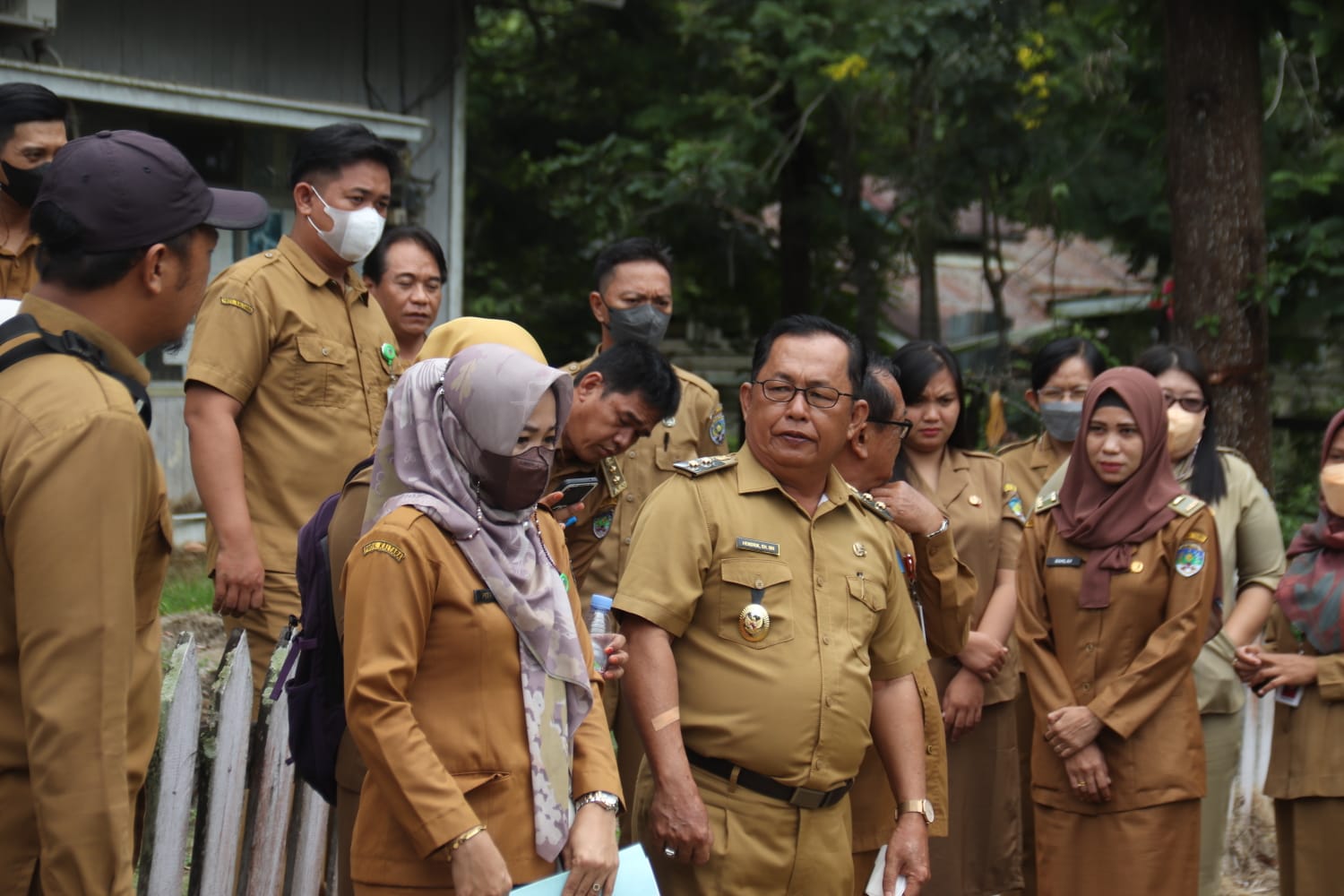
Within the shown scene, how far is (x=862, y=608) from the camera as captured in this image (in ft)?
11.9

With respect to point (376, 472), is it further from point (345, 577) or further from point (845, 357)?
point (845, 357)

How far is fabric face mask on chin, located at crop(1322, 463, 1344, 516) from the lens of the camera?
15.6 ft

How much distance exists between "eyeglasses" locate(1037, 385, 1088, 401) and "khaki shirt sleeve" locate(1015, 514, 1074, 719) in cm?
99

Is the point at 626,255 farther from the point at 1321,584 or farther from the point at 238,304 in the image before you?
the point at 1321,584

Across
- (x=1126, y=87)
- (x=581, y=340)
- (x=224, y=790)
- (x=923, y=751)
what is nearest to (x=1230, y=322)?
(x=1126, y=87)

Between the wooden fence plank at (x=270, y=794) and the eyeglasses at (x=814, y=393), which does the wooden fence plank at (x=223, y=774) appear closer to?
the wooden fence plank at (x=270, y=794)

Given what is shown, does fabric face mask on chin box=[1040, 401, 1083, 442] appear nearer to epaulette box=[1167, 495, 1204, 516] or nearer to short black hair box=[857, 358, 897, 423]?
epaulette box=[1167, 495, 1204, 516]

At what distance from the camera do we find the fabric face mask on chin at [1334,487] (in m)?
4.77

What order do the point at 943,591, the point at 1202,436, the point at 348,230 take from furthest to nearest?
the point at 1202,436, the point at 348,230, the point at 943,591

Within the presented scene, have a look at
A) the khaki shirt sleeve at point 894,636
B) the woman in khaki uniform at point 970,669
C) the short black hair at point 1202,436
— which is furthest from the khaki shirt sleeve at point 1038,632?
the khaki shirt sleeve at point 894,636

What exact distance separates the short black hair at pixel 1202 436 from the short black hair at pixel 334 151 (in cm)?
301

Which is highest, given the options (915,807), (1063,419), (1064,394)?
(1064,394)

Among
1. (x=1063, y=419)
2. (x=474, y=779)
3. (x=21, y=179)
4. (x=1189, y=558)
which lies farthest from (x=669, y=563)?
(x=1063, y=419)

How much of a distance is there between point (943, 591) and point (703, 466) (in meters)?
0.97
